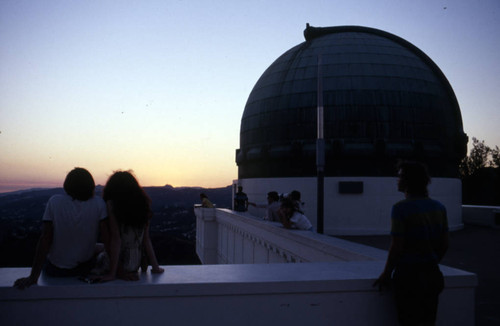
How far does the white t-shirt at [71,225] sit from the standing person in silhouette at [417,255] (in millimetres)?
2679

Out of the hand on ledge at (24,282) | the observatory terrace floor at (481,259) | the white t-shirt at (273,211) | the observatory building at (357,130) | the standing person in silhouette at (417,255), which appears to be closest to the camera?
the hand on ledge at (24,282)

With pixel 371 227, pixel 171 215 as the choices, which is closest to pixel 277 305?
pixel 371 227

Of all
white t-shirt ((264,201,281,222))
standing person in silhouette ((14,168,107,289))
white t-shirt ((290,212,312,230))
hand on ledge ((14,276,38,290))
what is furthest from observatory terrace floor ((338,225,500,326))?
hand on ledge ((14,276,38,290))

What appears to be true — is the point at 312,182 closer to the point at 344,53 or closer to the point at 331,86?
the point at 331,86

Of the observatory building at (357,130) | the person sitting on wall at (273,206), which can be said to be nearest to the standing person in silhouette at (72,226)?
A: the person sitting on wall at (273,206)

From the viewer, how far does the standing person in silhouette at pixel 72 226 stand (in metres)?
3.84

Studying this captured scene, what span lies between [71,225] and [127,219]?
49 cm

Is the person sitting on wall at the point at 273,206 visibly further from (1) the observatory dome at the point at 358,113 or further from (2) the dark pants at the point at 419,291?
(2) the dark pants at the point at 419,291

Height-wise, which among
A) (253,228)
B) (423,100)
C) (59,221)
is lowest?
(253,228)

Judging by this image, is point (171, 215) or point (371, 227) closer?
point (371, 227)

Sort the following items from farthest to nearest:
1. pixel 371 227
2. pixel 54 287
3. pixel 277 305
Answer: pixel 371 227
pixel 277 305
pixel 54 287

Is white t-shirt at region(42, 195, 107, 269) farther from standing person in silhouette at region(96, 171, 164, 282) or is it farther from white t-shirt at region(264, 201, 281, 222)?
white t-shirt at region(264, 201, 281, 222)

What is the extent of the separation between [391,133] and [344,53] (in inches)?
175

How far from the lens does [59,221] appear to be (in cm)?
385
